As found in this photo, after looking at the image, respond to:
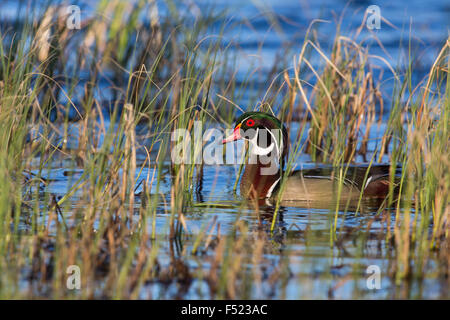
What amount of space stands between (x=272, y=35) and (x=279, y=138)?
9304mm

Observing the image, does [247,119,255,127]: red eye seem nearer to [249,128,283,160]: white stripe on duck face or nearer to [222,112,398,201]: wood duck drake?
[222,112,398,201]: wood duck drake

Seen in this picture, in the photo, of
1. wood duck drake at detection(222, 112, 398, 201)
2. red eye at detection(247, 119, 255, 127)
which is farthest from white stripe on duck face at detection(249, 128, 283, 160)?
red eye at detection(247, 119, 255, 127)

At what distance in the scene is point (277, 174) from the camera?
8.48 m

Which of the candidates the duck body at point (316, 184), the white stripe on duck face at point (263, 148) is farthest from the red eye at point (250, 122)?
the duck body at point (316, 184)

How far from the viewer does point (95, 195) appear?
18.5 ft

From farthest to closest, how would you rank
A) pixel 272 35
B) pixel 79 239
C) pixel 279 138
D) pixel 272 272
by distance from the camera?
1. pixel 272 35
2. pixel 279 138
3. pixel 79 239
4. pixel 272 272

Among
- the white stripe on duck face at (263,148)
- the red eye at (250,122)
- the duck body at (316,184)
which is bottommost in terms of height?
the duck body at (316,184)

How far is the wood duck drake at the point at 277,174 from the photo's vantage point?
25.8ft

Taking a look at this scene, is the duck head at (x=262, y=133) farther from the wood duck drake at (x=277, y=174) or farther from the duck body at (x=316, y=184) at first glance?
the duck body at (x=316, y=184)

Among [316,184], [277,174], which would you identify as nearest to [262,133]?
[277,174]

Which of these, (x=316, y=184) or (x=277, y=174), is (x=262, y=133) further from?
(x=316, y=184)

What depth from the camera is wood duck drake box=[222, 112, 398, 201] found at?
7859mm
